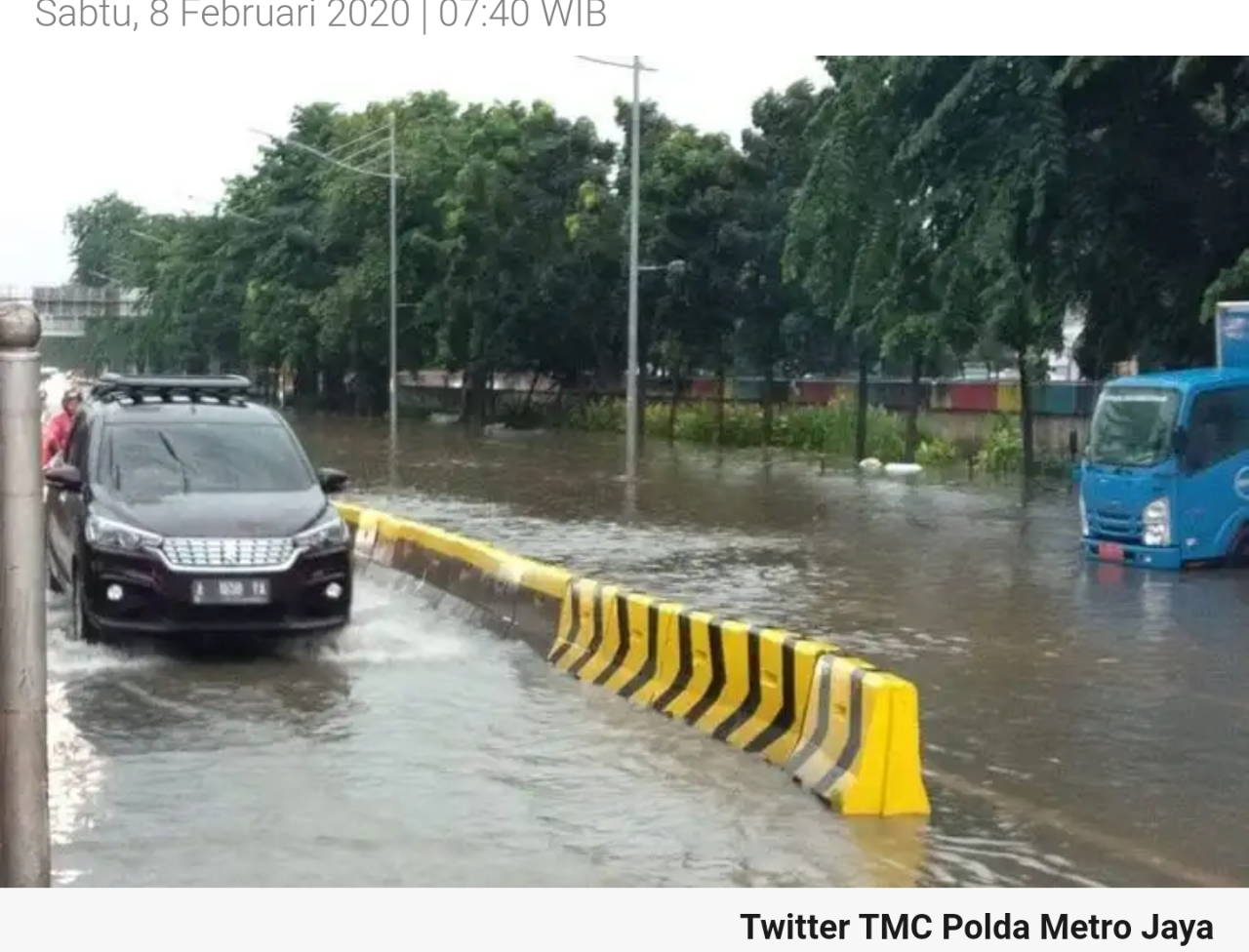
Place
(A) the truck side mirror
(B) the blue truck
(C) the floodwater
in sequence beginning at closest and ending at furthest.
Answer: (C) the floodwater
(A) the truck side mirror
(B) the blue truck

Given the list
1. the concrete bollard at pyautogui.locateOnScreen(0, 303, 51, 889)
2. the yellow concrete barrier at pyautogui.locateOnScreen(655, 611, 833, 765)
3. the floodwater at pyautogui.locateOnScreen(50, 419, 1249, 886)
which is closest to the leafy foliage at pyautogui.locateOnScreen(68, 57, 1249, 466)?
the floodwater at pyautogui.locateOnScreen(50, 419, 1249, 886)

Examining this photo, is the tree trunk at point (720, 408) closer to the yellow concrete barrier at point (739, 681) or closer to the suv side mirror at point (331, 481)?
the suv side mirror at point (331, 481)

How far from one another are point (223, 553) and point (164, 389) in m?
2.68

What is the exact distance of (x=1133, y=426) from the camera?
18.1 m

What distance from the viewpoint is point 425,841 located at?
7457mm

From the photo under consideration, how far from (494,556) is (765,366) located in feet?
94.3

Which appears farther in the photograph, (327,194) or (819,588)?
(327,194)

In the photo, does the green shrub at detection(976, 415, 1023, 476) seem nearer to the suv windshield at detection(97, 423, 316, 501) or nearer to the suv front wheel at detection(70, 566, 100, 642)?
the suv windshield at detection(97, 423, 316, 501)

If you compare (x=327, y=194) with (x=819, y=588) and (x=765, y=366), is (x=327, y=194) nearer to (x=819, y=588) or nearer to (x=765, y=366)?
(x=765, y=366)

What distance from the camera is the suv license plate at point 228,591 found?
37.6 ft

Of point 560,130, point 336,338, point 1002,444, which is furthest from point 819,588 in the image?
point 336,338

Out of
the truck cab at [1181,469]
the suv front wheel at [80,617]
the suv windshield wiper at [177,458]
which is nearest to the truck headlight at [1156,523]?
the truck cab at [1181,469]

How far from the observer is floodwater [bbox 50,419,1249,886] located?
286 inches

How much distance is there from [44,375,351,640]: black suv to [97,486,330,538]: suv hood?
1cm
